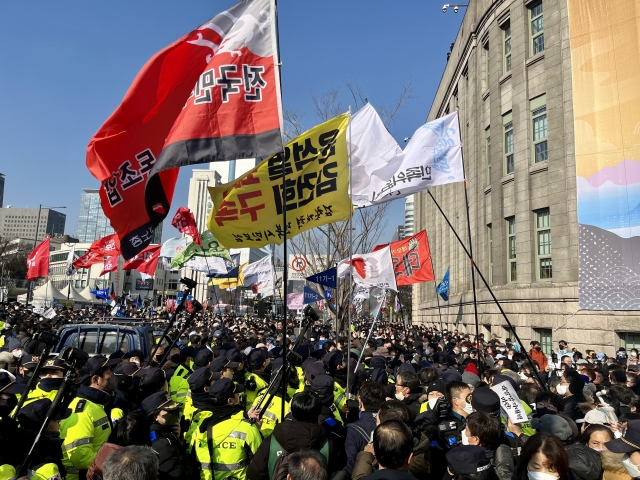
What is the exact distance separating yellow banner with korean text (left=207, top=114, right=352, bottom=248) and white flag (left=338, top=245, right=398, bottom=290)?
4023 millimetres

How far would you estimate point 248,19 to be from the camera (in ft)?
20.5

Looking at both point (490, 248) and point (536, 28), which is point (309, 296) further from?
point (536, 28)

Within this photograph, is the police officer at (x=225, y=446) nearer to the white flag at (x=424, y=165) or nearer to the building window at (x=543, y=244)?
the white flag at (x=424, y=165)

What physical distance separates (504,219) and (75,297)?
91.7 ft

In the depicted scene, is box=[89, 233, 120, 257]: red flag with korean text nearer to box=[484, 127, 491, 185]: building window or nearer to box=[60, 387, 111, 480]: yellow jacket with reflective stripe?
box=[60, 387, 111, 480]: yellow jacket with reflective stripe

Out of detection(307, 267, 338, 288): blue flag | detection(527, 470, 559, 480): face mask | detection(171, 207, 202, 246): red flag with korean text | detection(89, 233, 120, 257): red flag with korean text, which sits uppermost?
detection(171, 207, 202, 246): red flag with korean text

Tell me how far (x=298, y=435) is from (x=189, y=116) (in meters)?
3.73

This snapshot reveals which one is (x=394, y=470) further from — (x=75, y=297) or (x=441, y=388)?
(x=75, y=297)

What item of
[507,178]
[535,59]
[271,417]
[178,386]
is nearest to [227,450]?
[271,417]

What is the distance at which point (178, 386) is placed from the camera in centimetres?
730

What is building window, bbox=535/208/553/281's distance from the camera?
1948 cm

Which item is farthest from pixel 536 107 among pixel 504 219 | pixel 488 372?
pixel 488 372

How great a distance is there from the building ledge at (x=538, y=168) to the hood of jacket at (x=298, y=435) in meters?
18.3

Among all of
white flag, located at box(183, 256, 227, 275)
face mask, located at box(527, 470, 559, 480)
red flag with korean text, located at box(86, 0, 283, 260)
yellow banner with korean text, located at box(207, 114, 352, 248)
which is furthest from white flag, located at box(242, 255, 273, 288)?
face mask, located at box(527, 470, 559, 480)
